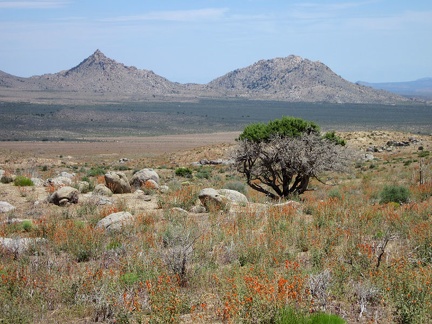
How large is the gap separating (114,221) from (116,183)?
6.73 metres

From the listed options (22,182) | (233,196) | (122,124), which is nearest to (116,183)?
(22,182)

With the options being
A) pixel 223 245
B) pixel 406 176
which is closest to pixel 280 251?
pixel 223 245

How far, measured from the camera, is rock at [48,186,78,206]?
14.8 meters

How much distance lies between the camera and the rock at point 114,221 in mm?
10831

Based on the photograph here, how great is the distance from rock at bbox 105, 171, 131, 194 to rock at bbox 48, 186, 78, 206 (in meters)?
2.56

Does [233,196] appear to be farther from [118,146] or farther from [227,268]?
[118,146]

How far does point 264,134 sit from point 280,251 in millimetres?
15499

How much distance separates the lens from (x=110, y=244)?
9555mm

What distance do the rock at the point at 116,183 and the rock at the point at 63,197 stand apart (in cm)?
256

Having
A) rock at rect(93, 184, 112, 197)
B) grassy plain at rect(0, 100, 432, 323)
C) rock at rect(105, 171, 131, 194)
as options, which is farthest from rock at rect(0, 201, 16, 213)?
rock at rect(105, 171, 131, 194)

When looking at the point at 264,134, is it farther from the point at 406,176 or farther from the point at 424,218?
the point at 424,218

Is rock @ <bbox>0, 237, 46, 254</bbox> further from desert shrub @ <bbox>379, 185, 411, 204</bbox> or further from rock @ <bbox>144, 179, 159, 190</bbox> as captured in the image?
desert shrub @ <bbox>379, 185, 411, 204</bbox>

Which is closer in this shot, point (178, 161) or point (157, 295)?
point (157, 295)

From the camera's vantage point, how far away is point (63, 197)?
1484 cm
